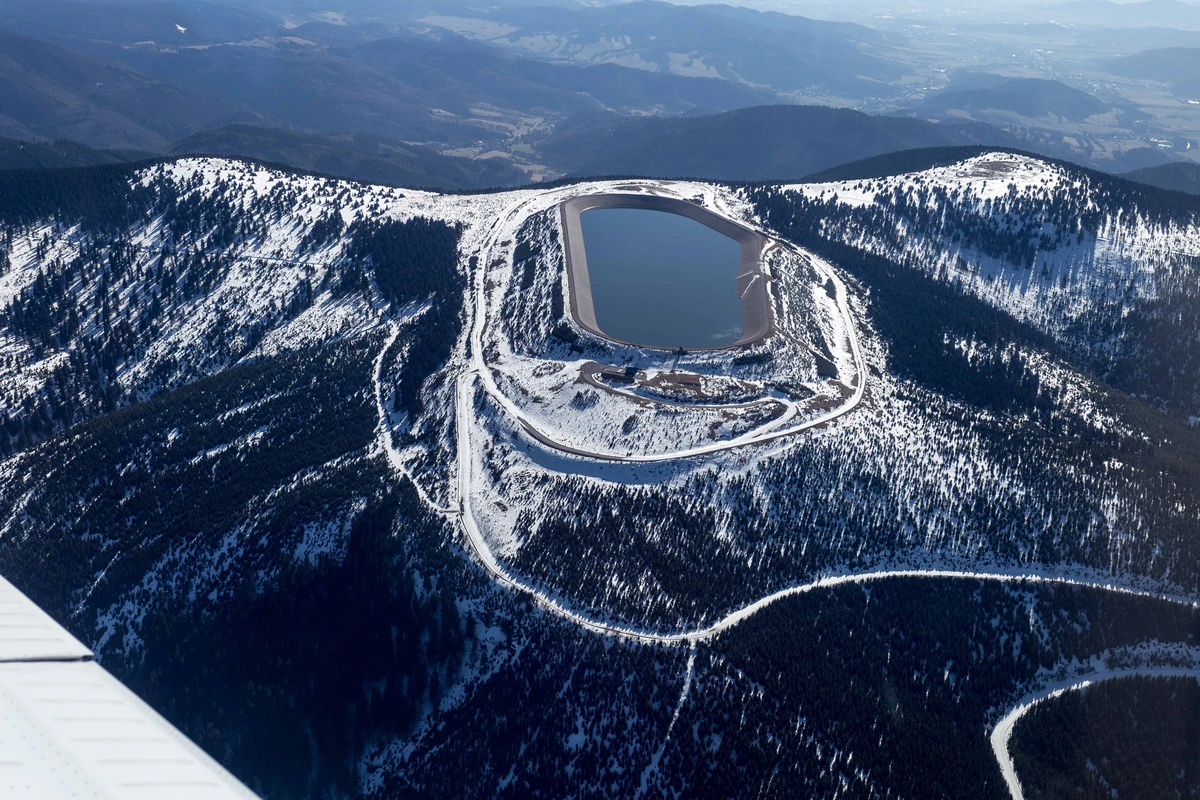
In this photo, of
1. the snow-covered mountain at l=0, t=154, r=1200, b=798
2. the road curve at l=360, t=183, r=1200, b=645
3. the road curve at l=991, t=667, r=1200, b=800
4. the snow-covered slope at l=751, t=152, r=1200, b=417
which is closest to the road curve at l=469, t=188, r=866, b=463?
the road curve at l=360, t=183, r=1200, b=645

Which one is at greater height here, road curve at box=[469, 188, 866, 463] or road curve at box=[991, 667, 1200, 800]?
road curve at box=[469, 188, 866, 463]

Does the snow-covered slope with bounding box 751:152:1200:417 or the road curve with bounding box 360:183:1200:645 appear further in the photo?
the snow-covered slope with bounding box 751:152:1200:417

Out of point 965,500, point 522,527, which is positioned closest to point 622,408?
point 522,527

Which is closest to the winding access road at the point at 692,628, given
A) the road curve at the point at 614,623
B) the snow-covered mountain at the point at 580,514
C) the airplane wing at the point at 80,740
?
the road curve at the point at 614,623

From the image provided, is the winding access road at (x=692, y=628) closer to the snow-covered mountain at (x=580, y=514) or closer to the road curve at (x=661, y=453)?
the road curve at (x=661, y=453)

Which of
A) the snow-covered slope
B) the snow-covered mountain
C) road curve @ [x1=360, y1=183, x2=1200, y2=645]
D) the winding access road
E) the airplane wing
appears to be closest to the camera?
the airplane wing

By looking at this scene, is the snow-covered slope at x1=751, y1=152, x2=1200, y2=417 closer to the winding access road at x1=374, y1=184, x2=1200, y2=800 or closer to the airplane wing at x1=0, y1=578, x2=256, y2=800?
the winding access road at x1=374, y1=184, x2=1200, y2=800
